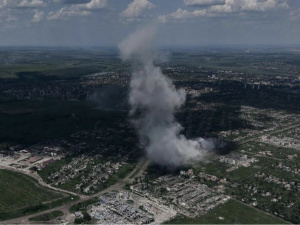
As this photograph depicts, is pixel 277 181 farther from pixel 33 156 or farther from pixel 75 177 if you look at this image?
pixel 33 156

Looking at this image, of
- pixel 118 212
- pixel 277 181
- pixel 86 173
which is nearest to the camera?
pixel 118 212

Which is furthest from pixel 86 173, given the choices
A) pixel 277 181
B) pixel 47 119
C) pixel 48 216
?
pixel 47 119

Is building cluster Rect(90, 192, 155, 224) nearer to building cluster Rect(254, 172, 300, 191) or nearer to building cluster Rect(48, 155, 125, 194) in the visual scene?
building cluster Rect(48, 155, 125, 194)

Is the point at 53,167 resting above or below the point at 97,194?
above

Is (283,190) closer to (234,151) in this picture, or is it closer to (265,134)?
(234,151)

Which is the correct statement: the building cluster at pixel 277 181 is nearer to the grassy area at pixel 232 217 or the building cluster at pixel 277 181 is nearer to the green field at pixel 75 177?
the grassy area at pixel 232 217

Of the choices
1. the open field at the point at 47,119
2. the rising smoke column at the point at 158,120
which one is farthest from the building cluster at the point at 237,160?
the open field at the point at 47,119

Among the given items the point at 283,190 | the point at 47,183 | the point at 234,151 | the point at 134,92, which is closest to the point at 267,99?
the point at 134,92
